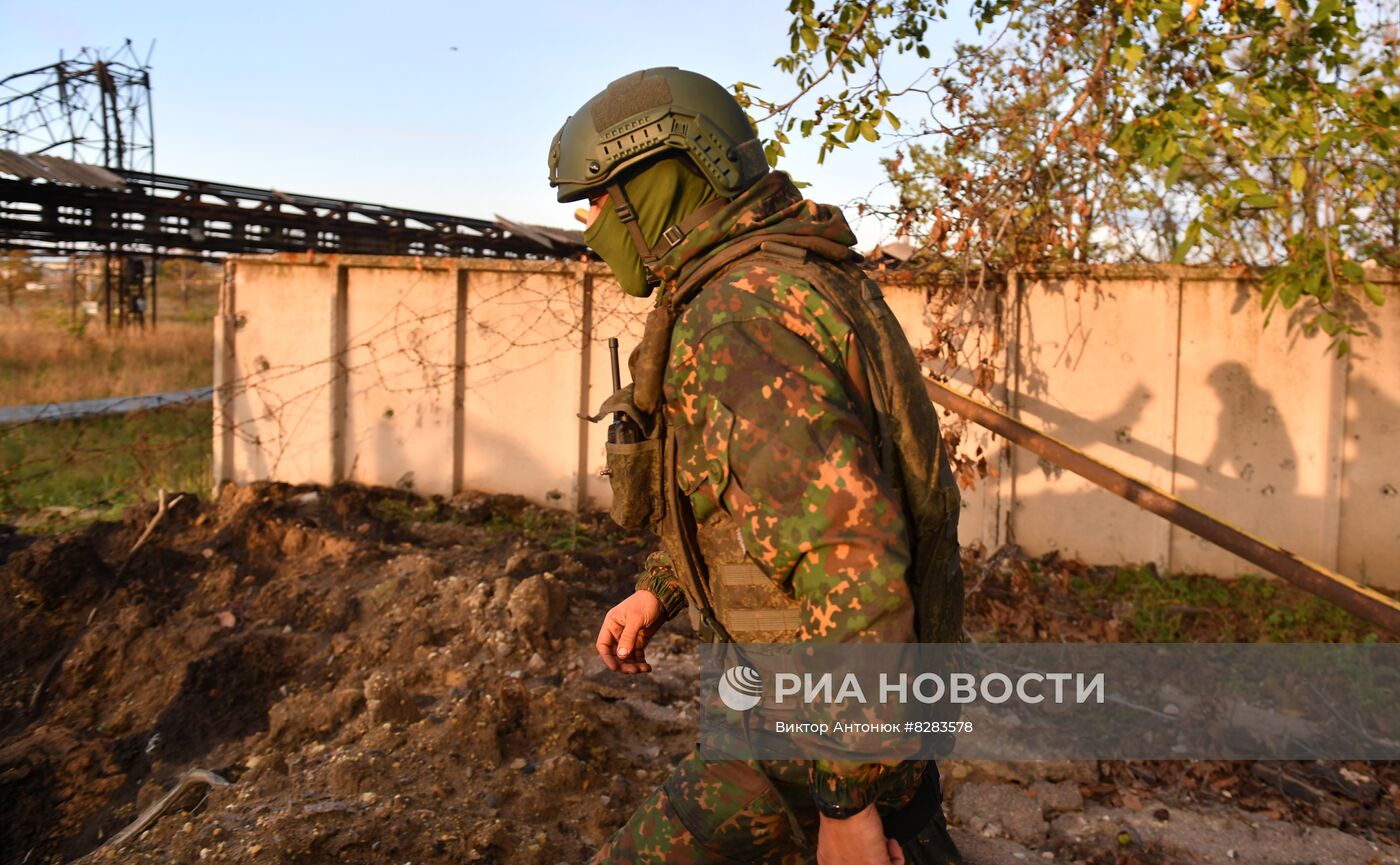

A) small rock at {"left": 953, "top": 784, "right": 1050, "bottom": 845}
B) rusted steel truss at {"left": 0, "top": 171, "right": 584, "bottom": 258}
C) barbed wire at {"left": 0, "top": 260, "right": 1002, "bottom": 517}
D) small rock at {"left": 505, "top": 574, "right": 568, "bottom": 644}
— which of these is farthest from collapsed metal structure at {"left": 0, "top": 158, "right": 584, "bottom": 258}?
small rock at {"left": 953, "top": 784, "right": 1050, "bottom": 845}

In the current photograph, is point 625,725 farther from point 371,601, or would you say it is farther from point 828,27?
point 828,27

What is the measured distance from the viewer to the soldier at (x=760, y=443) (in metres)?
1.33

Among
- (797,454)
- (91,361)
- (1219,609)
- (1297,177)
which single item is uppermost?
(1297,177)

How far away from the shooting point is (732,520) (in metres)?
1.55

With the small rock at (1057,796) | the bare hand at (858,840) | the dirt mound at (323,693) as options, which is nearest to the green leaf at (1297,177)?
the small rock at (1057,796)

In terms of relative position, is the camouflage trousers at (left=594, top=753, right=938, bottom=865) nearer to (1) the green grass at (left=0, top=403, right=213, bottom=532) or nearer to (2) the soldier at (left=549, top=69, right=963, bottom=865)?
(2) the soldier at (left=549, top=69, right=963, bottom=865)

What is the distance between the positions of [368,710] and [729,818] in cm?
226

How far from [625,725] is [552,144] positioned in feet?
7.74

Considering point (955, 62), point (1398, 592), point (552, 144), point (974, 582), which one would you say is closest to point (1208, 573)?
point (1398, 592)

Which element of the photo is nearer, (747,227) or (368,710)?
(747,227)

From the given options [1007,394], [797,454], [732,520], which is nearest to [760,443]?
[797,454]

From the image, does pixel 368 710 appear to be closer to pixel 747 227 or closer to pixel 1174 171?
pixel 747 227

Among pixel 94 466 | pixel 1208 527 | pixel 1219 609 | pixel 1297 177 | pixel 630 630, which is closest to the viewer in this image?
pixel 630 630

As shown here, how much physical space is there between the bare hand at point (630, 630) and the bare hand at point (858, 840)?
626 mm
